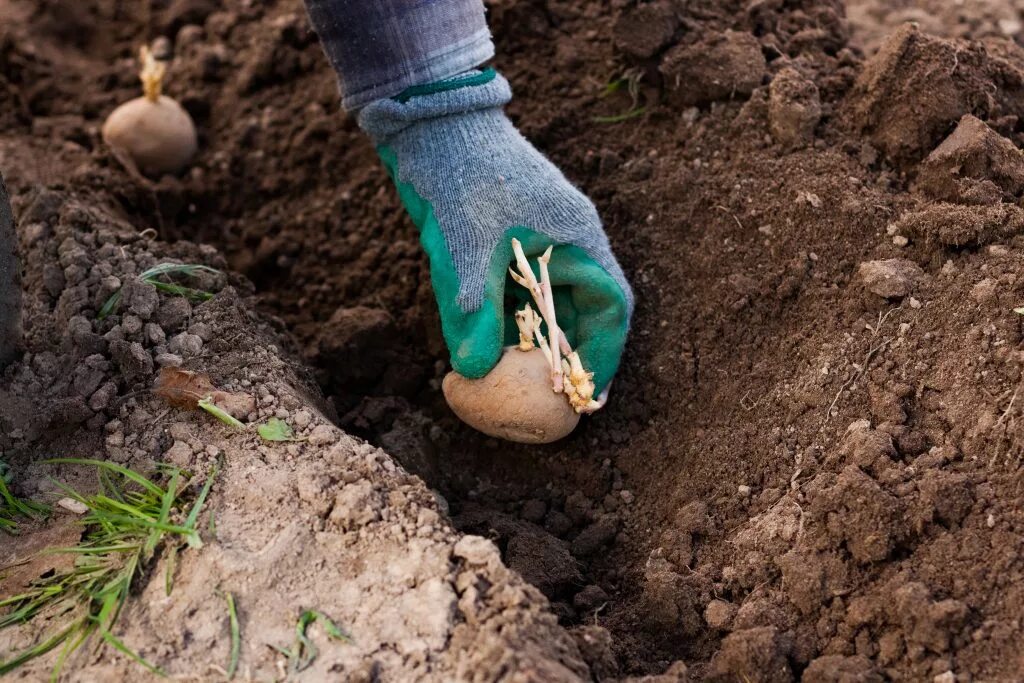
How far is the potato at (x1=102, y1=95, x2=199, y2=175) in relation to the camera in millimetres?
3086

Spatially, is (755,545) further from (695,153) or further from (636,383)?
(695,153)

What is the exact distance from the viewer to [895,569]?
5.71ft

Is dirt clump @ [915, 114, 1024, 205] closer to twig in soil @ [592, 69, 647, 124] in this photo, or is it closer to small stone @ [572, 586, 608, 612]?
twig in soil @ [592, 69, 647, 124]

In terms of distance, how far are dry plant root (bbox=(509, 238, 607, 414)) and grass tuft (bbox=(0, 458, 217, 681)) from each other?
2.39 ft

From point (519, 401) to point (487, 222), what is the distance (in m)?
0.43

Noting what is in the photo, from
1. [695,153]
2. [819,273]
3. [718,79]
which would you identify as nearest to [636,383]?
[819,273]

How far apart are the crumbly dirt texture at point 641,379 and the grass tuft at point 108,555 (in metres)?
0.04

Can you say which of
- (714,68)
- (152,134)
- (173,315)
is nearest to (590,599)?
(173,315)

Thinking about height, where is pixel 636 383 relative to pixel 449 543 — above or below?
below

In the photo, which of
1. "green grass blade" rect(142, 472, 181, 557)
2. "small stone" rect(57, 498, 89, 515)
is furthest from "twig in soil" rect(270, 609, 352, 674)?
"small stone" rect(57, 498, 89, 515)

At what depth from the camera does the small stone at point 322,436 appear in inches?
78.2

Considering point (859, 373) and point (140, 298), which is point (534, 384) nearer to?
point (859, 373)

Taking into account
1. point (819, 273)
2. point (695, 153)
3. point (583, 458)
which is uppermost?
point (695, 153)

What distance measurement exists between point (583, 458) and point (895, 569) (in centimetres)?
74
